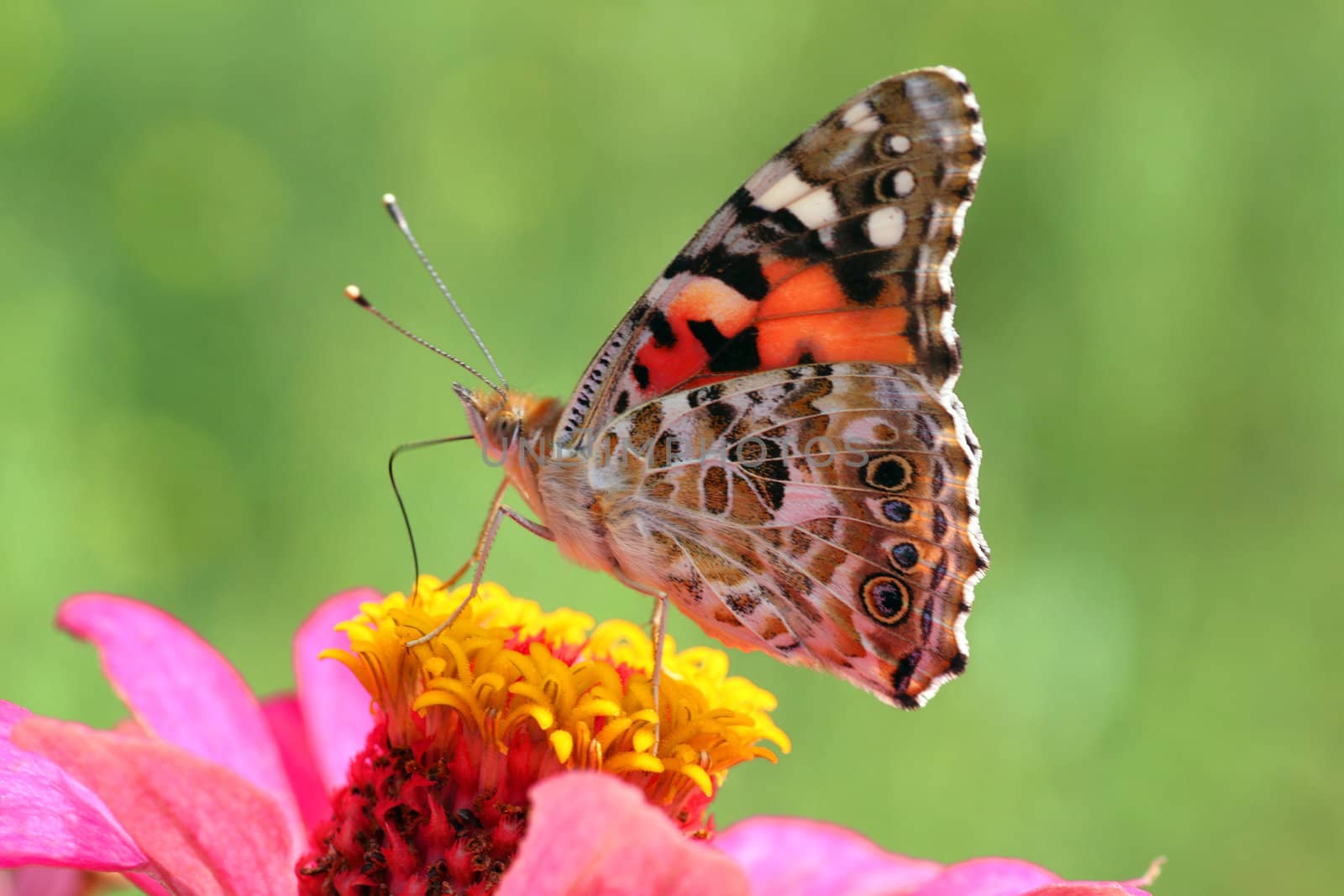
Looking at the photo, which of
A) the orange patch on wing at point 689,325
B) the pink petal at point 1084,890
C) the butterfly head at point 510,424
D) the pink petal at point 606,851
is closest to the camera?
the pink petal at point 606,851

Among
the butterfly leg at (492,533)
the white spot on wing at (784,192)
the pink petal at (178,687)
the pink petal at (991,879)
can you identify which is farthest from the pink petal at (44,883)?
the white spot on wing at (784,192)

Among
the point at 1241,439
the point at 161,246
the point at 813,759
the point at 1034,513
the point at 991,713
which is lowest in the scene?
the point at 813,759

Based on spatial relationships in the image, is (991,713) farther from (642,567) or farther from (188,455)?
(188,455)

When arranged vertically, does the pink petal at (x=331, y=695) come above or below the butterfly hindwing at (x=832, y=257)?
below

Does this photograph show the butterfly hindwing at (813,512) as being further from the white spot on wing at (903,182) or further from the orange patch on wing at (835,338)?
the white spot on wing at (903,182)

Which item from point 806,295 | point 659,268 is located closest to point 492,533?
point 806,295

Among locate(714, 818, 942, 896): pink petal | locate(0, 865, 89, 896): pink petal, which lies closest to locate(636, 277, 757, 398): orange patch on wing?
locate(714, 818, 942, 896): pink petal

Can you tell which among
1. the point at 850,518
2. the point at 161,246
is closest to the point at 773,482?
the point at 850,518

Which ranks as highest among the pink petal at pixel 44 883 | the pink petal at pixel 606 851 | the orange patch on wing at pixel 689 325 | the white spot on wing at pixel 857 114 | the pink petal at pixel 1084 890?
the white spot on wing at pixel 857 114
